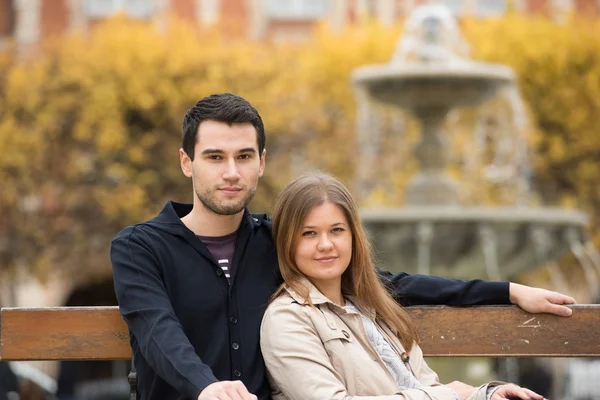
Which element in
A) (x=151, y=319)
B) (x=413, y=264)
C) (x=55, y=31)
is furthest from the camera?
(x=55, y=31)

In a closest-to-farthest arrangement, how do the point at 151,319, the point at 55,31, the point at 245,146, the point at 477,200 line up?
the point at 151,319 < the point at 245,146 < the point at 477,200 < the point at 55,31

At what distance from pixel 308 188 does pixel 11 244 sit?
18.5m

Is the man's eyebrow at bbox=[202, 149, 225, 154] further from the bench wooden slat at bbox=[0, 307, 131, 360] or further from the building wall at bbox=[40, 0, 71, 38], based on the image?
the building wall at bbox=[40, 0, 71, 38]

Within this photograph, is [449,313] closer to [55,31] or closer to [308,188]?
[308,188]

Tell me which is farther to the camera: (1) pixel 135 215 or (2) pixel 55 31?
(2) pixel 55 31

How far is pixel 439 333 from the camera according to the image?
4.28 meters

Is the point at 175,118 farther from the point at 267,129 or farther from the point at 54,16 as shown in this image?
the point at 54,16

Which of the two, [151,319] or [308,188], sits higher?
[308,188]

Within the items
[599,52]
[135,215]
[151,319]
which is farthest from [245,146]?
[599,52]

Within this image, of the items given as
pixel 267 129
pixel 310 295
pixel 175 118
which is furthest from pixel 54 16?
pixel 310 295

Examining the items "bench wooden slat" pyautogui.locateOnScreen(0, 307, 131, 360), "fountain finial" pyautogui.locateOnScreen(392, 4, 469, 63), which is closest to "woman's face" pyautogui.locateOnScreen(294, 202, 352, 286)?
"bench wooden slat" pyautogui.locateOnScreen(0, 307, 131, 360)

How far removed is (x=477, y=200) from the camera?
64.1 feet

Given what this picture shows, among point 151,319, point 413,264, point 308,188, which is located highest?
point 308,188

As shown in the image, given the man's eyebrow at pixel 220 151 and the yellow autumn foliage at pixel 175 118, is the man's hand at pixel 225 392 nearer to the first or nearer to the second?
the man's eyebrow at pixel 220 151
